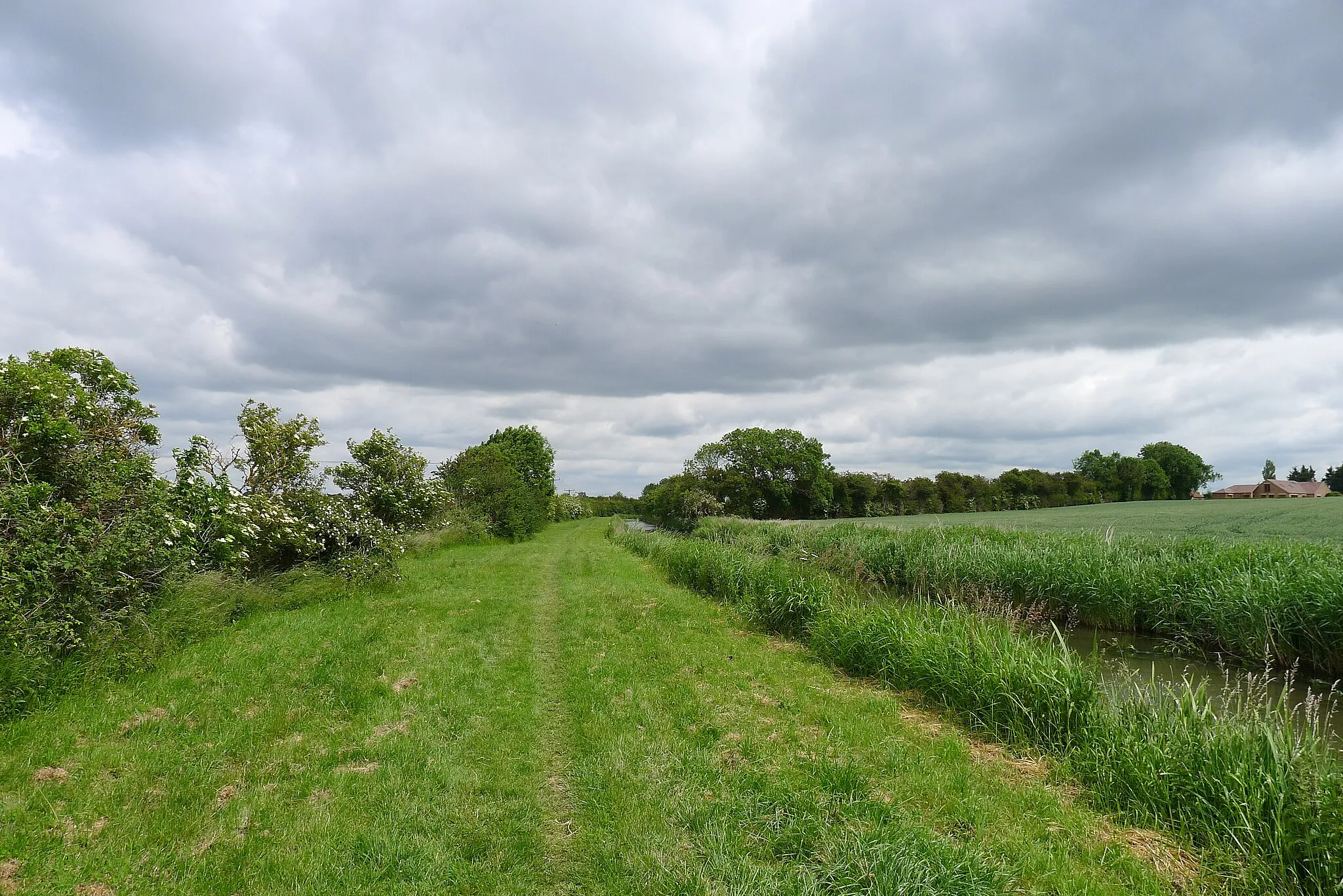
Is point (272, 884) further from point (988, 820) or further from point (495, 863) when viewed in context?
point (988, 820)

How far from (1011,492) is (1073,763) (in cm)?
8733

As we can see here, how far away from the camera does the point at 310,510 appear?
16.9 m

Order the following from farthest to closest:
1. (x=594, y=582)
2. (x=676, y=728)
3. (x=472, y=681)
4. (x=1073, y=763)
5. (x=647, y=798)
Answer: (x=594, y=582)
(x=472, y=681)
(x=676, y=728)
(x=1073, y=763)
(x=647, y=798)

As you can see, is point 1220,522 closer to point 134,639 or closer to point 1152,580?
point 1152,580

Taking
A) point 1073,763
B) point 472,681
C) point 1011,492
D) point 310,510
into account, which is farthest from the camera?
point 1011,492

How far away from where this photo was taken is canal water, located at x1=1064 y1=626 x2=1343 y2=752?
943cm

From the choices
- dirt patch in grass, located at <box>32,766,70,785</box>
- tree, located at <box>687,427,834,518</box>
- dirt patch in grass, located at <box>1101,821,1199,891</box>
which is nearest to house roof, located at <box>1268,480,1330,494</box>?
tree, located at <box>687,427,834,518</box>

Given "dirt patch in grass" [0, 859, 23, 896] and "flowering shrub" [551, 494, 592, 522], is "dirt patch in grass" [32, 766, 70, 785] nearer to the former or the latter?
"dirt patch in grass" [0, 859, 23, 896]

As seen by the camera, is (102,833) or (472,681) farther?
(472,681)

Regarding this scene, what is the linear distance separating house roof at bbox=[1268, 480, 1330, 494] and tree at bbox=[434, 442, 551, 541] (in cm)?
11885

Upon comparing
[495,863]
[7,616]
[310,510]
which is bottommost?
[495,863]

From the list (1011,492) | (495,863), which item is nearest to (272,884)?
(495,863)

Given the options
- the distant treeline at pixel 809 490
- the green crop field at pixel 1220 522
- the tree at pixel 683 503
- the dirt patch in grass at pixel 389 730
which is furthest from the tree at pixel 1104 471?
the dirt patch in grass at pixel 389 730

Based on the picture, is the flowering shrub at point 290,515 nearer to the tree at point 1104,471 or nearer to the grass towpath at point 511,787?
the grass towpath at point 511,787
